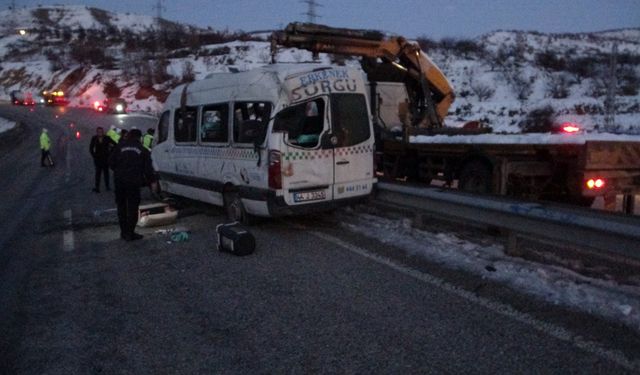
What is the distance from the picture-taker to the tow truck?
7441mm

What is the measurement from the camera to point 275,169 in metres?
7.22

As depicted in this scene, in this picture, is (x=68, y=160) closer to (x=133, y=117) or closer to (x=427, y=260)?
(x=427, y=260)

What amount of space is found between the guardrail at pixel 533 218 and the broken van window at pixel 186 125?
11.5ft

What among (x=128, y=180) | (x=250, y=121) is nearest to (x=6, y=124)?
(x=128, y=180)

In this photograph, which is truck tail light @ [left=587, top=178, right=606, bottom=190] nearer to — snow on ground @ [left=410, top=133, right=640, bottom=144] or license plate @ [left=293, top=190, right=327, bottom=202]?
snow on ground @ [left=410, top=133, right=640, bottom=144]

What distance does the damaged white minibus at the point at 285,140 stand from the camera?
24.1 feet

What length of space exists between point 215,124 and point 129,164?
4.81 ft

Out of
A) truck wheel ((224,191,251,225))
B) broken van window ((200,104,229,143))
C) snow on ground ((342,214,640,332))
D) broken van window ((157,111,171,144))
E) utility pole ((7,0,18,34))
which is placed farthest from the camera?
utility pole ((7,0,18,34))

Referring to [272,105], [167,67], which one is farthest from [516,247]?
[167,67]

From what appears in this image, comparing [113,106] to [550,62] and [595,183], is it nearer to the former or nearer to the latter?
[550,62]

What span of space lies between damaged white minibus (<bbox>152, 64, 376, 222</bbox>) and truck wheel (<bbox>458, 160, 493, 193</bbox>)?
6.45 feet

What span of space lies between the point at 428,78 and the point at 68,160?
584 inches

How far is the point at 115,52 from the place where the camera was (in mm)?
89062

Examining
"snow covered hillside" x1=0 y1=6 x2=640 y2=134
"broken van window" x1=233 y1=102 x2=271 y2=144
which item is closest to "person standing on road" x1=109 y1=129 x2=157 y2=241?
"broken van window" x1=233 y1=102 x2=271 y2=144
